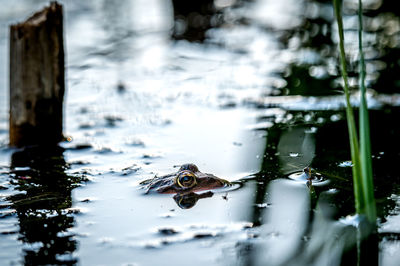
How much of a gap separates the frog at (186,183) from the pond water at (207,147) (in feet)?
0.21

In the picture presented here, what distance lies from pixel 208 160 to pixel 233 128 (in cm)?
87

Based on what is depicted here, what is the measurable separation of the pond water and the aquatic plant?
0.28 meters

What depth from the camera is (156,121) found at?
6.03 metres

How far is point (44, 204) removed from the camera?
3.97m

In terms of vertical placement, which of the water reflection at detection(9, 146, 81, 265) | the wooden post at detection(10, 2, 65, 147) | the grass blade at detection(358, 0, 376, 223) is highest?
the wooden post at detection(10, 2, 65, 147)

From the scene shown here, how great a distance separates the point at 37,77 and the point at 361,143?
10.2 feet

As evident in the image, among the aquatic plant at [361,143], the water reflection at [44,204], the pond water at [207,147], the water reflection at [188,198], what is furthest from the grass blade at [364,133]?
the water reflection at [44,204]

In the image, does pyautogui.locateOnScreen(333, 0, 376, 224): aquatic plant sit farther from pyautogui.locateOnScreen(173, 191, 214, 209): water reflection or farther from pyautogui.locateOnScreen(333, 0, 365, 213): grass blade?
pyautogui.locateOnScreen(173, 191, 214, 209): water reflection

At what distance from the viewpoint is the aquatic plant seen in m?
2.94

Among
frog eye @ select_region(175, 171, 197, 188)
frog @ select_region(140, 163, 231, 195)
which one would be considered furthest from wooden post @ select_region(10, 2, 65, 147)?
frog eye @ select_region(175, 171, 197, 188)

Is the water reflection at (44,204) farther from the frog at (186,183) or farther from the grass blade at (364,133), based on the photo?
the grass blade at (364,133)

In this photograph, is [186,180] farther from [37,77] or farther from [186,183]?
[37,77]

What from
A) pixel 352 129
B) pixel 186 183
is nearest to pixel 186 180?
pixel 186 183

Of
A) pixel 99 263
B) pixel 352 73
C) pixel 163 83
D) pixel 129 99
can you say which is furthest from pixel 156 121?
pixel 99 263
